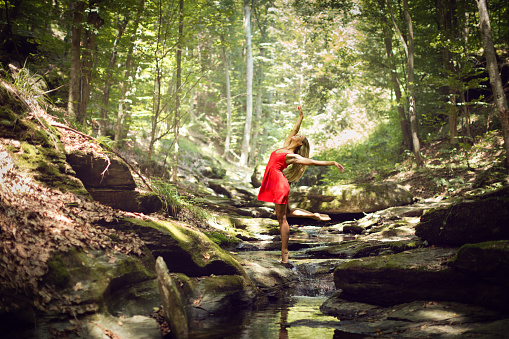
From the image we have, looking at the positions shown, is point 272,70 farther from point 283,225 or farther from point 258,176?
point 283,225

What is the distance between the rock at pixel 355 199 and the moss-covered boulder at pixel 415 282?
7661 mm

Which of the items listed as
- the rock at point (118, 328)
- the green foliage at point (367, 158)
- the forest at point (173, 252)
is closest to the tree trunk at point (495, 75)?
the forest at point (173, 252)

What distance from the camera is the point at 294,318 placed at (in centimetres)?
454

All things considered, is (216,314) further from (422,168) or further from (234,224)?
(422,168)

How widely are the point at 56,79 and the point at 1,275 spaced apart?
8770 millimetres

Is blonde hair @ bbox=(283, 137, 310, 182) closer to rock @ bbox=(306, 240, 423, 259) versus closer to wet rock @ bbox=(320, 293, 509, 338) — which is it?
rock @ bbox=(306, 240, 423, 259)

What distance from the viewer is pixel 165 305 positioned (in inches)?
145

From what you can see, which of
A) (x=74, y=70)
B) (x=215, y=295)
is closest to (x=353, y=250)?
(x=215, y=295)

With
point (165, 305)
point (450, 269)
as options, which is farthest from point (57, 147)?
point (450, 269)

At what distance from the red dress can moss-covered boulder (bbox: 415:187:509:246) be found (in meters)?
2.47

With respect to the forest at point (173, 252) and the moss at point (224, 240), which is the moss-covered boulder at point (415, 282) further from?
the moss at point (224, 240)

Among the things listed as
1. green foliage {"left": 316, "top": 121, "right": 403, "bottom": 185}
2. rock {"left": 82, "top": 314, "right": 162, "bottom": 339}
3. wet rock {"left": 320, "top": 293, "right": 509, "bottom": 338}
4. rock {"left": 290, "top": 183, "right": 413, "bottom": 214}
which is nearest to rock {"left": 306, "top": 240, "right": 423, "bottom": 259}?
wet rock {"left": 320, "top": 293, "right": 509, "bottom": 338}

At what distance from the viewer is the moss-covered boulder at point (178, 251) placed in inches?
212

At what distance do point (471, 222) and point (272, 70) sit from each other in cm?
3181
